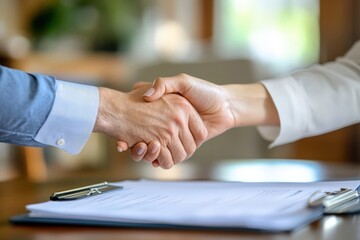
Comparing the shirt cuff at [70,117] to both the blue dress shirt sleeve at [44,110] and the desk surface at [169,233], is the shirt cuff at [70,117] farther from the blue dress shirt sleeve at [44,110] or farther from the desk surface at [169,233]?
the desk surface at [169,233]

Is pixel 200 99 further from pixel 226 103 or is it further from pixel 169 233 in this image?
pixel 169 233

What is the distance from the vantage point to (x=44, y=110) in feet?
3.58

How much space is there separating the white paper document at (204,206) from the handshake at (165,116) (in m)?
0.17

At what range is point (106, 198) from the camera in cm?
95

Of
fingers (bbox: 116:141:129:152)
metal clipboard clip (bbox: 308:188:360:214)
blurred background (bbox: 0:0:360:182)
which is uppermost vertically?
metal clipboard clip (bbox: 308:188:360:214)

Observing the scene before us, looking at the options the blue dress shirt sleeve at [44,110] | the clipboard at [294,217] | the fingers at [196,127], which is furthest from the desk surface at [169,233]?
the fingers at [196,127]

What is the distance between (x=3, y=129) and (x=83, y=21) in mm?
3945

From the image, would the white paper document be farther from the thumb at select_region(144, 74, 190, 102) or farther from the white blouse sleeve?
the white blouse sleeve

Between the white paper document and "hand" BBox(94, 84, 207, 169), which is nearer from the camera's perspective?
the white paper document

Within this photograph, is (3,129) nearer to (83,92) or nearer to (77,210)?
(83,92)

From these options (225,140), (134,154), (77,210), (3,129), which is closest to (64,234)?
(77,210)

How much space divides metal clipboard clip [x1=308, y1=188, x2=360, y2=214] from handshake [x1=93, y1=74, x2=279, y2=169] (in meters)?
0.38

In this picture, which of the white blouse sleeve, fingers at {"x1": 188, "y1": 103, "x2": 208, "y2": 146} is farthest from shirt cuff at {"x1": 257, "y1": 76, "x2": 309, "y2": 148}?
fingers at {"x1": 188, "y1": 103, "x2": 208, "y2": 146}

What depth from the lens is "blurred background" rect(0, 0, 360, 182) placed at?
285cm
